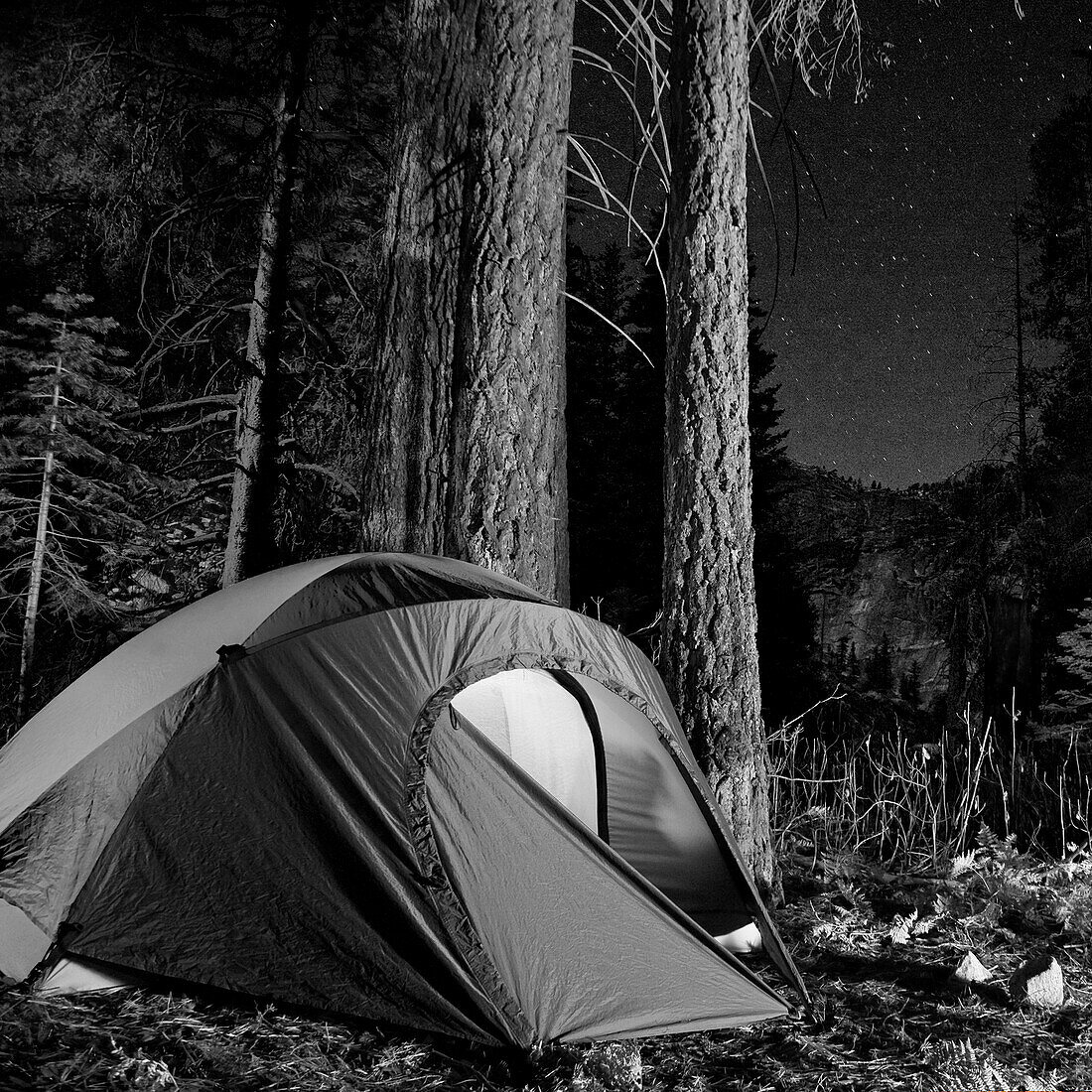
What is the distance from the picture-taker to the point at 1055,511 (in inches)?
637

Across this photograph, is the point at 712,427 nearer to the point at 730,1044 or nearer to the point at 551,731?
the point at 551,731

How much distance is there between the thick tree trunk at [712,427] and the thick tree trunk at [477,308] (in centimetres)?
123

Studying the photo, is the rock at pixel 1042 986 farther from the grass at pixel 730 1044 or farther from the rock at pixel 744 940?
the rock at pixel 744 940

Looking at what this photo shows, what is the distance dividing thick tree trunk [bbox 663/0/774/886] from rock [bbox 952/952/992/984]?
50.1 inches

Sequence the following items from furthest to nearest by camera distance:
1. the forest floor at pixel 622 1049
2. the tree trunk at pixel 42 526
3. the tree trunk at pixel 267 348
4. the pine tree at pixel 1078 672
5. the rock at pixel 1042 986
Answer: the pine tree at pixel 1078 672, the tree trunk at pixel 42 526, the tree trunk at pixel 267 348, the rock at pixel 1042 986, the forest floor at pixel 622 1049

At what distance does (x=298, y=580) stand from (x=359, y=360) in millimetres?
6313

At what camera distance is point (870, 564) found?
177 ft

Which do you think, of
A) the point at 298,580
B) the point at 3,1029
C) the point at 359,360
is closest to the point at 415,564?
the point at 298,580

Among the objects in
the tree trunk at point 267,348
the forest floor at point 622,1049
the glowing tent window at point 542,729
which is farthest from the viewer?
the tree trunk at point 267,348

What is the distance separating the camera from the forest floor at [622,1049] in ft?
7.67

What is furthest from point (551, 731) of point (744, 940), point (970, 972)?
point (970, 972)

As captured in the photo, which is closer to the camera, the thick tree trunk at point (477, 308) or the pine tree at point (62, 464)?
the thick tree trunk at point (477, 308)

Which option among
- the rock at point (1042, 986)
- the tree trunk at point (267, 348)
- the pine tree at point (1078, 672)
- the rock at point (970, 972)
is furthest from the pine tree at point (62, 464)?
the pine tree at point (1078, 672)

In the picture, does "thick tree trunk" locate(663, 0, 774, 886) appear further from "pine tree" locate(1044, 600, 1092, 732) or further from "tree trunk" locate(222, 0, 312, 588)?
"pine tree" locate(1044, 600, 1092, 732)
